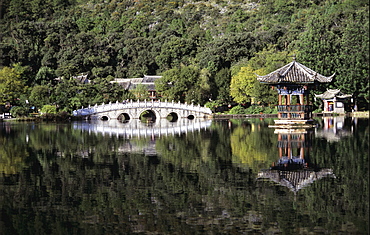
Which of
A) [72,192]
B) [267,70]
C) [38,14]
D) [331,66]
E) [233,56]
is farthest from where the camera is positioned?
[38,14]

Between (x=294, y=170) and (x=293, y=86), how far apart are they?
53.1ft

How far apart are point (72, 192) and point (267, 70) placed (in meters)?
39.0

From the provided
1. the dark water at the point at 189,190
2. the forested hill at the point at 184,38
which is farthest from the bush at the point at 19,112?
the dark water at the point at 189,190

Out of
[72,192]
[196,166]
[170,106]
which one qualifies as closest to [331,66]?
[170,106]

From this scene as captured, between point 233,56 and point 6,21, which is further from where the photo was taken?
point 6,21

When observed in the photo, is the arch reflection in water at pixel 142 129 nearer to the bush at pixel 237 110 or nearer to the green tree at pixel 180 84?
the bush at pixel 237 110

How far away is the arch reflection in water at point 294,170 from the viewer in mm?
12477

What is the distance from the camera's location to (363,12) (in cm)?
4741

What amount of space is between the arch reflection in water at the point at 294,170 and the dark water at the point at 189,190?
0.08ft

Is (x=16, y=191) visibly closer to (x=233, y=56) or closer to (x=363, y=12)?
(x=363, y=12)

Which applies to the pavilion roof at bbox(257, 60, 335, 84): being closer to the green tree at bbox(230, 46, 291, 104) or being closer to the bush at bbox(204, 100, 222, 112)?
the green tree at bbox(230, 46, 291, 104)

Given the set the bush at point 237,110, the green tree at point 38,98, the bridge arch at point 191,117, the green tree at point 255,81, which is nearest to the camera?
the green tree at point 255,81

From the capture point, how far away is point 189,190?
11898 mm

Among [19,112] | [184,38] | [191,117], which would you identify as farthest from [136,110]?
[184,38]
